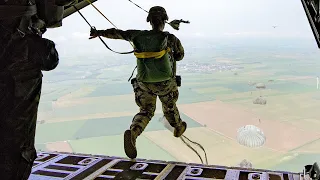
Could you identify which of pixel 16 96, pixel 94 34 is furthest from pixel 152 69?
pixel 16 96

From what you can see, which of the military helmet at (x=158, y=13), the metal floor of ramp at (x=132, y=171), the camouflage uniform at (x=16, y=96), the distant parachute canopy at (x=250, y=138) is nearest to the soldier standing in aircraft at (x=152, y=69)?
the military helmet at (x=158, y=13)

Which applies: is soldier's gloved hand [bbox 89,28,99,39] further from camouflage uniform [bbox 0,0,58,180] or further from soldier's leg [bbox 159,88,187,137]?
camouflage uniform [bbox 0,0,58,180]

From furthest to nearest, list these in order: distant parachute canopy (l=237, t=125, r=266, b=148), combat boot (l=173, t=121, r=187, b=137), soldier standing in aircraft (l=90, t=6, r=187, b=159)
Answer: distant parachute canopy (l=237, t=125, r=266, b=148) → combat boot (l=173, t=121, r=187, b=137) → soldier standing in aircraft (l=90, t=6, r=187, b=159)

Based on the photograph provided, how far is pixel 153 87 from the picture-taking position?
4523 mm

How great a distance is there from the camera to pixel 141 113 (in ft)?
14.9

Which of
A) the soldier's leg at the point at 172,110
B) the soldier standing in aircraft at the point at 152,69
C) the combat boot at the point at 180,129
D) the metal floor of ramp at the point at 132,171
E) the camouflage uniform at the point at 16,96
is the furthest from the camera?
the combat boot at the point at 180,129

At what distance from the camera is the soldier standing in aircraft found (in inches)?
170

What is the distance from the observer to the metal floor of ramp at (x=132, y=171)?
12.1 feet

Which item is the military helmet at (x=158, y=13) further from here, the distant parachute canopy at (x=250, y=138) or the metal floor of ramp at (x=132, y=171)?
the distant parachute canopy at (x=250, y=138)

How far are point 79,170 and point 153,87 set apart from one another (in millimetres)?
1293

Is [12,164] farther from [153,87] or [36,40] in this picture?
[153,87]

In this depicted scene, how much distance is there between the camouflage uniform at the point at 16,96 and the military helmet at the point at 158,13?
2560 mm

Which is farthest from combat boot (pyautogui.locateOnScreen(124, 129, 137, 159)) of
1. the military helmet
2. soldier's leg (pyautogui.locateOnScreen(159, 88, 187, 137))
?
the military helmet

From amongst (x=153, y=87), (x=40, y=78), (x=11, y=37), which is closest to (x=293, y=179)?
(x=153, y=87)
